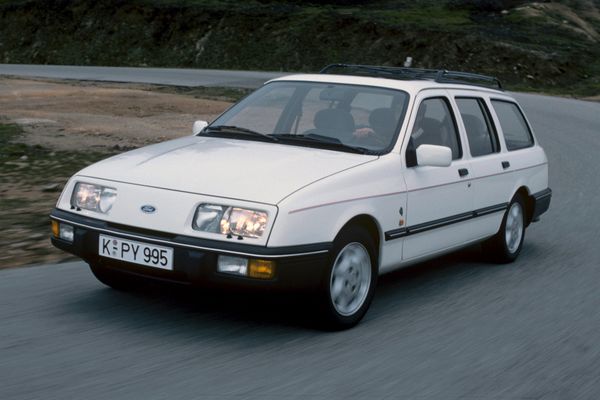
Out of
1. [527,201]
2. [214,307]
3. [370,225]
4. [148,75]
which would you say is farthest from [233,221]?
[148,75]

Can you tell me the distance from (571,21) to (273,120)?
43023 millimetres

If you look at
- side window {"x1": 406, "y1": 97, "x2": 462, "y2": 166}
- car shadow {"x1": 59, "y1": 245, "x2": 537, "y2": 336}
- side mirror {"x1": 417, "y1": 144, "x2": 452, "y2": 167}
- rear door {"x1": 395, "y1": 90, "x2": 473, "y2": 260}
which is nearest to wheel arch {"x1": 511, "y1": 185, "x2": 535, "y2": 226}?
rear door {"x1": 395, "y1": 90, "x2": 473, "y2": 260}

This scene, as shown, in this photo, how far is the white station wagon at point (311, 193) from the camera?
17.5ft

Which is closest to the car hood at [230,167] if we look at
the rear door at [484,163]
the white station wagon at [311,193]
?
the white station wagon at [311,193]

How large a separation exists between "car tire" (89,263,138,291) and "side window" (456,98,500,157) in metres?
2.76

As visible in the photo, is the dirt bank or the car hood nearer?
the car hood

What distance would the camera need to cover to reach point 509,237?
8.18m

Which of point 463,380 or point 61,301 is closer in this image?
point 463,380

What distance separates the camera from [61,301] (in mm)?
6109

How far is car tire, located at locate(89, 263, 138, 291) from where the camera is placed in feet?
20.7

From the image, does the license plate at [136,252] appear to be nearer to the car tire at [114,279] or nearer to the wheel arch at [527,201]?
the car tire at [114,279]

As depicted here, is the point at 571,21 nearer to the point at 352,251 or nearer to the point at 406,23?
the point at 406,23

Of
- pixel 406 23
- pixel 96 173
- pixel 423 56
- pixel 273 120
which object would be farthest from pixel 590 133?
pixel 406 23

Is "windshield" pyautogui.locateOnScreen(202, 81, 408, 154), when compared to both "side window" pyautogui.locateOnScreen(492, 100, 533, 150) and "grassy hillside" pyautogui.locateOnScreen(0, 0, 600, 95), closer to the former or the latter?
"side window" pyautogui.locateOnScreen(492, 100, 533, 150)
